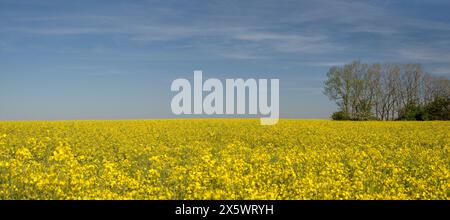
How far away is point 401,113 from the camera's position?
59.9 metres

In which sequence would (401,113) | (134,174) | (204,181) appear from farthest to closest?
(401,113), (134,174), (204,181)

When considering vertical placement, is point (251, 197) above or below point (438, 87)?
below

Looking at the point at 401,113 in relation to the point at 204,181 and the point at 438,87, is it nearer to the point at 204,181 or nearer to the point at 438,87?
the point at 438,87

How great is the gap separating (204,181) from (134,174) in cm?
271
